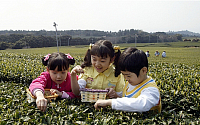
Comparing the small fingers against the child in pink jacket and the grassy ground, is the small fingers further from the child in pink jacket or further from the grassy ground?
the grassy ground

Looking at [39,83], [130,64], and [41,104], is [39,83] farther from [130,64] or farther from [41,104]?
[130,64]

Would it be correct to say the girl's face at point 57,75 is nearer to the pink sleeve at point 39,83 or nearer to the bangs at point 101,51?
the pink sleeve at point 39,83

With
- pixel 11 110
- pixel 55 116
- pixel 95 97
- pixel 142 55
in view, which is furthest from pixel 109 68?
pixel 11 110

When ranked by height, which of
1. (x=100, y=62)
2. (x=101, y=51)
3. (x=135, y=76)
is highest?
(x=101, y=51)

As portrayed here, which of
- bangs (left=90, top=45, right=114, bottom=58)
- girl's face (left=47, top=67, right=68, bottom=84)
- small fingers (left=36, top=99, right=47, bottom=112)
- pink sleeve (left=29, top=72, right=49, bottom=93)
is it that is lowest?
small fingers (left=36, top=99, right=47, bottom=112)

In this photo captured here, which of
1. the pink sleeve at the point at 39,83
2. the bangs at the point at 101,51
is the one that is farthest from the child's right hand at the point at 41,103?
the bangs at the point at 101,51

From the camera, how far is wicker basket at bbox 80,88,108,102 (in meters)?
2.33

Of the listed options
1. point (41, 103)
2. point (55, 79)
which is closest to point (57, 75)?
point (55, 79)

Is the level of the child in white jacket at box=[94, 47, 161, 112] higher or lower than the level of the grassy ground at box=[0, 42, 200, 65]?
higher

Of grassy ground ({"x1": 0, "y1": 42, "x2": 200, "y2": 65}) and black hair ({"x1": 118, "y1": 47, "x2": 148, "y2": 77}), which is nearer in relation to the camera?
black hair ({"x1": 118, "y1": 47, "x2": 148, "y2": 77})

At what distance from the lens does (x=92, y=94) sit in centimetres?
235

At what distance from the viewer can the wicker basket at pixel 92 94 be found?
2332 mm

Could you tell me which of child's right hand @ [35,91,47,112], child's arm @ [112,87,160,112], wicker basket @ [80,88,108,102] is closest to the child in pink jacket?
child's right hand @ [35,91,47,112]

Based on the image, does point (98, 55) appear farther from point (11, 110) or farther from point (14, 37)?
point (14, 37)
